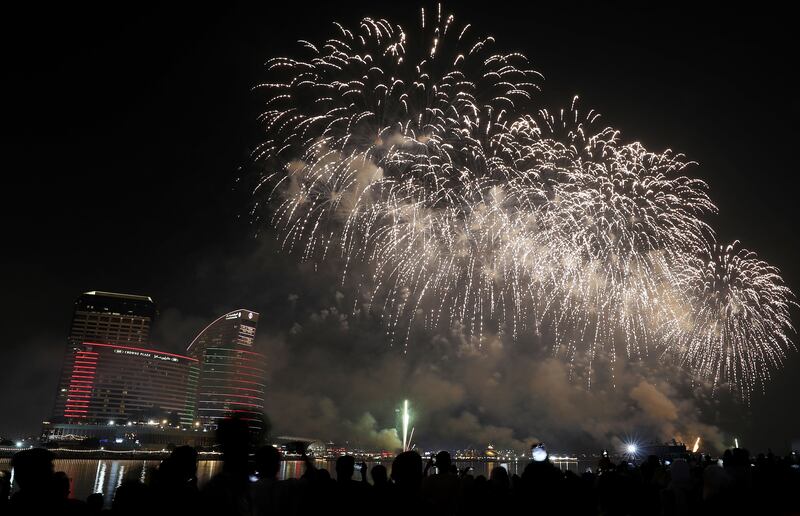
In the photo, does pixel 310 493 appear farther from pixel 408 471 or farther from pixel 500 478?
pixel 500 478

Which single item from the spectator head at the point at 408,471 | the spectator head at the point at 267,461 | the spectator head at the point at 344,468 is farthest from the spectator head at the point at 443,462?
the spectator head at the point at 267,461

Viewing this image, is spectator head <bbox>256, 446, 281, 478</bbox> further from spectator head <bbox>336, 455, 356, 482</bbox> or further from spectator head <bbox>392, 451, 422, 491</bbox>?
spectator head <bbox>392, 451, 422, 491</bbox>

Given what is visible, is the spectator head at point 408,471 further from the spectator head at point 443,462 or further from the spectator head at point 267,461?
the spectator head at point 443,462

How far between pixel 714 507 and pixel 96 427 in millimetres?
218883

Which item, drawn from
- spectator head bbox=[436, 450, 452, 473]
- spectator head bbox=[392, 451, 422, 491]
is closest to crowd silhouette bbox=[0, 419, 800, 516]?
spectator head bbox=[392, 451, 422, 491]

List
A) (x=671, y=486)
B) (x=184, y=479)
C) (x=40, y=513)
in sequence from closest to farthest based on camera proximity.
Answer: (x=40, y=513) → (x=184, y=479) → (x=671, y=486)

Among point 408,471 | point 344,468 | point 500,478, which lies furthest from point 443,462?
point 408,471

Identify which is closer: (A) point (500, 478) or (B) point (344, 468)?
(B) point (344, 468)

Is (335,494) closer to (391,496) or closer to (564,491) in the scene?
(391,496)

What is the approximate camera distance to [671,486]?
9.95m

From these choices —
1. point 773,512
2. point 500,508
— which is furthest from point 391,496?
point 773,512

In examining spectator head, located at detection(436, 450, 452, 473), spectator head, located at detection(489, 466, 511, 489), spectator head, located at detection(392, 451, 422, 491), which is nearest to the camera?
spectator head, located at detection(392, 451, 422, 491)

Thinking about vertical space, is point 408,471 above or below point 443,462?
below

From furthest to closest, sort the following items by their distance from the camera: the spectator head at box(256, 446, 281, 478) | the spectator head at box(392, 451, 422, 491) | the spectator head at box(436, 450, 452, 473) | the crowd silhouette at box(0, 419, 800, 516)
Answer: the spectator head at box(436, 450, 452, 473) < the spectator head at box(256, 446, 281, 478) < the spectator head at box(392, 451, 422, 491) < the crowd silhouette at box(0, 419, 800, 516)
